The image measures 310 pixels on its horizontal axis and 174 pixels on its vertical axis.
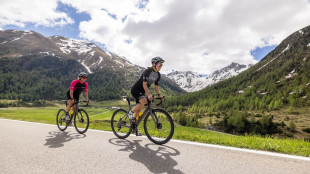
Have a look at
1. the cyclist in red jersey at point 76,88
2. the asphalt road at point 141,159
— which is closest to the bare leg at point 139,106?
the asphalt road at point 141,159

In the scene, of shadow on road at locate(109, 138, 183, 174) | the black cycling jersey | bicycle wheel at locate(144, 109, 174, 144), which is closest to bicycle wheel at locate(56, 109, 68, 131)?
shadow on road at locate(109, 138, 183, 174)

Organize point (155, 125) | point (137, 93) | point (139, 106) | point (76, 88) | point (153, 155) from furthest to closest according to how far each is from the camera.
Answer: point (76, 88)
point (137, 93)
point (139, 106)
point (155, 125)
point (153, 155)

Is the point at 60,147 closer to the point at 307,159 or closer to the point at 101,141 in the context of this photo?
the point at 101,141

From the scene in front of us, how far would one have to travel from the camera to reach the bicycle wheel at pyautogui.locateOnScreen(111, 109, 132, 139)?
8492 millimetres

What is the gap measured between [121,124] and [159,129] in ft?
7.51

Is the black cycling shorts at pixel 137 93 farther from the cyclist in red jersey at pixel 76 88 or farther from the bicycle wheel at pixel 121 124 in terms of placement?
the cyclist in red jersey at pixel 76 88

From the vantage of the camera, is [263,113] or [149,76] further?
[263,113]

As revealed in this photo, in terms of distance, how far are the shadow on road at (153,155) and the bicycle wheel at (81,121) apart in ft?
11.4

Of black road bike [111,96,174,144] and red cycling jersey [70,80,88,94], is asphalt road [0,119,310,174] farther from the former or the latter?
red cycling jersey [70,80,88,94]

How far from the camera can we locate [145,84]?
23.8 ft

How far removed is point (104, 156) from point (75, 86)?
20.3ft

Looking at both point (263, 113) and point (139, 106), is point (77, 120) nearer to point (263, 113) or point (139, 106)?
point (139, 106)

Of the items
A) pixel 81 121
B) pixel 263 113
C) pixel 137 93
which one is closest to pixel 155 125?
pixel 137 93

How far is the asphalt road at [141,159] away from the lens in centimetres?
461
